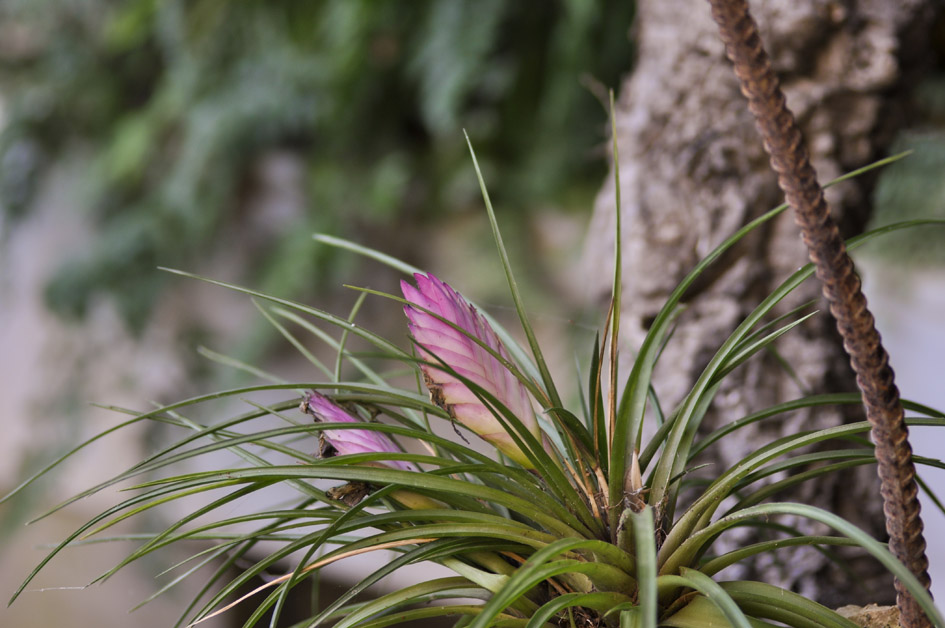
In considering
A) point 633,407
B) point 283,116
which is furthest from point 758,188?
point 283,116

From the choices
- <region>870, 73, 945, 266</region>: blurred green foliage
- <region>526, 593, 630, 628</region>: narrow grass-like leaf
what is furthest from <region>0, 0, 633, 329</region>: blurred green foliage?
<region>526, 593, 630, 628</region>: narrow grass-like leaf

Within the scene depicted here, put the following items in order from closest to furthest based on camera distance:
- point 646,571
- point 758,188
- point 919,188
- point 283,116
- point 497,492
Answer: point 646,571 → point 497,492 → point 758,188 → point 919,188 → point 283,116

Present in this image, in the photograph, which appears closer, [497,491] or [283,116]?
[497,491]

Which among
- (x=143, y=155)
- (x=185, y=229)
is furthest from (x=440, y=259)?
(x=143, y=155)

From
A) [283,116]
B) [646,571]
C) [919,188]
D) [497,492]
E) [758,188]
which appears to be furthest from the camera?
[283,116]

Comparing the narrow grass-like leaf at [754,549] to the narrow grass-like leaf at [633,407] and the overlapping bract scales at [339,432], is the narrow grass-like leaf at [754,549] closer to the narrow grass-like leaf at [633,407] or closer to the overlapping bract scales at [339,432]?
the narrow grass-like leaf at [633,407]

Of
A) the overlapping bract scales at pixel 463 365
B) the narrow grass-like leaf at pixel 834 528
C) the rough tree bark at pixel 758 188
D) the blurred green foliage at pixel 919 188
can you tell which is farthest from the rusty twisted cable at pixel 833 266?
the blurred green foliage at pixel 919 188

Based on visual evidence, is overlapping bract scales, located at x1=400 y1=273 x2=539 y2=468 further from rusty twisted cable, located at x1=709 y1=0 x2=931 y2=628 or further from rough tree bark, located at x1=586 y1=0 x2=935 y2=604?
rough tree bark, located at x1=586 y1=0 x2=935 y2=604

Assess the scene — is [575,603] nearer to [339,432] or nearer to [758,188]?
[339,432]
